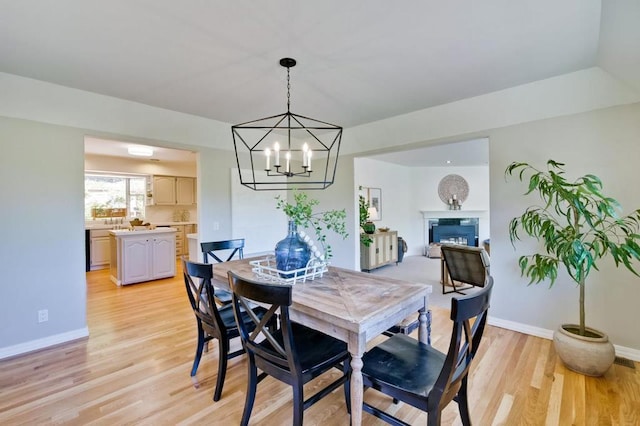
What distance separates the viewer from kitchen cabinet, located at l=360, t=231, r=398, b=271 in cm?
576

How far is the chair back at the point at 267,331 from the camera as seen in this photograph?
1425 millimetres

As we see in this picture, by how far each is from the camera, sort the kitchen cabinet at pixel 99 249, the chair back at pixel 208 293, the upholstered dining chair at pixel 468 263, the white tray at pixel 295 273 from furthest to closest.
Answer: the kitchen cabinet at pixel 99 249 → the upholstered dining chair at pixel 468 263 → the white tray at pixel 295 273 → the chair back at pixel 208 293

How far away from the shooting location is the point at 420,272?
589 cm

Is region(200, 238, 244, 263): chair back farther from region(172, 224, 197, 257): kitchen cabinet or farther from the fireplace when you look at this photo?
the fireplace

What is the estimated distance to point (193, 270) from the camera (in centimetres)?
198

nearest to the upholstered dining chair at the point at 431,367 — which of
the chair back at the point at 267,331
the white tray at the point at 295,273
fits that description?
the chair back at the point at 267,331

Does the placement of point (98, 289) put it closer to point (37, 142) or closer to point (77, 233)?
point (77, 233)

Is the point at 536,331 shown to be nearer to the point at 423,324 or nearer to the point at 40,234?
the point at 423,324

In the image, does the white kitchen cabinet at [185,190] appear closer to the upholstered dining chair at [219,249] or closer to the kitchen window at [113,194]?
the kitchen window at [113,194]

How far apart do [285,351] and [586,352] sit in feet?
7.64

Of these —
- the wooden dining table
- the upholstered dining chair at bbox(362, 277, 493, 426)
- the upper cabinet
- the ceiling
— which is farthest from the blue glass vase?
the upper cabinet

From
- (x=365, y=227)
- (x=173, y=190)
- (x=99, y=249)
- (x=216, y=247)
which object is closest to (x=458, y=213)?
(x=365, y=227)

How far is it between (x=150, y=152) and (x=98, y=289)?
2.46 m

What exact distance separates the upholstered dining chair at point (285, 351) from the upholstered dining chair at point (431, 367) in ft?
0.82
